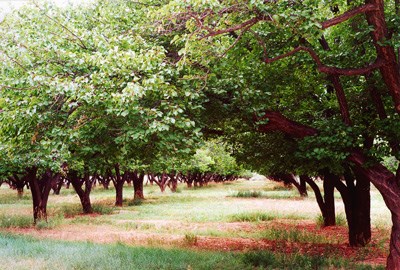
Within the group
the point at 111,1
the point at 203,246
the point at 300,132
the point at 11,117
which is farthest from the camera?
the point at 203,246

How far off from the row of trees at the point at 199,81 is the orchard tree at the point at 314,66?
0.13 feet

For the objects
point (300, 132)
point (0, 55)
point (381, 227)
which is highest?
point (0, 55)

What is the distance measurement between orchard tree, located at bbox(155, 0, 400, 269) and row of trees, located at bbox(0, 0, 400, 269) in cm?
4

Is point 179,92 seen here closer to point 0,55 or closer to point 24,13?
point 0,55

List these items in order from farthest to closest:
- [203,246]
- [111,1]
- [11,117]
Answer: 1. [203,246]
2. [111,1]
3. [11,117]

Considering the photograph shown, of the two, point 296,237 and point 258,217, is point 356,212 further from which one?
point 258,217

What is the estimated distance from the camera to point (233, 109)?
1011 centimetres

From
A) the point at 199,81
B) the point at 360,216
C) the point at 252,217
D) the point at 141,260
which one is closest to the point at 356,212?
the point at 360,216

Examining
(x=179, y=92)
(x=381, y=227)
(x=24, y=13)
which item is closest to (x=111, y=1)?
(x=24, y=13)

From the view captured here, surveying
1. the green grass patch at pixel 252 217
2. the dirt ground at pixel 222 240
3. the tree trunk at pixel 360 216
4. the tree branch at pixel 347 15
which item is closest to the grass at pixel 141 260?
the dirt ground at pixel 222 240

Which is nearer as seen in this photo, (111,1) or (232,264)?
(232,264)

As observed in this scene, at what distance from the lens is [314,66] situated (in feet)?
36.3

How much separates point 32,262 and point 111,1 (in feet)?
26.7

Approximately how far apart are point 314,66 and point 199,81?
3981 millimetres
